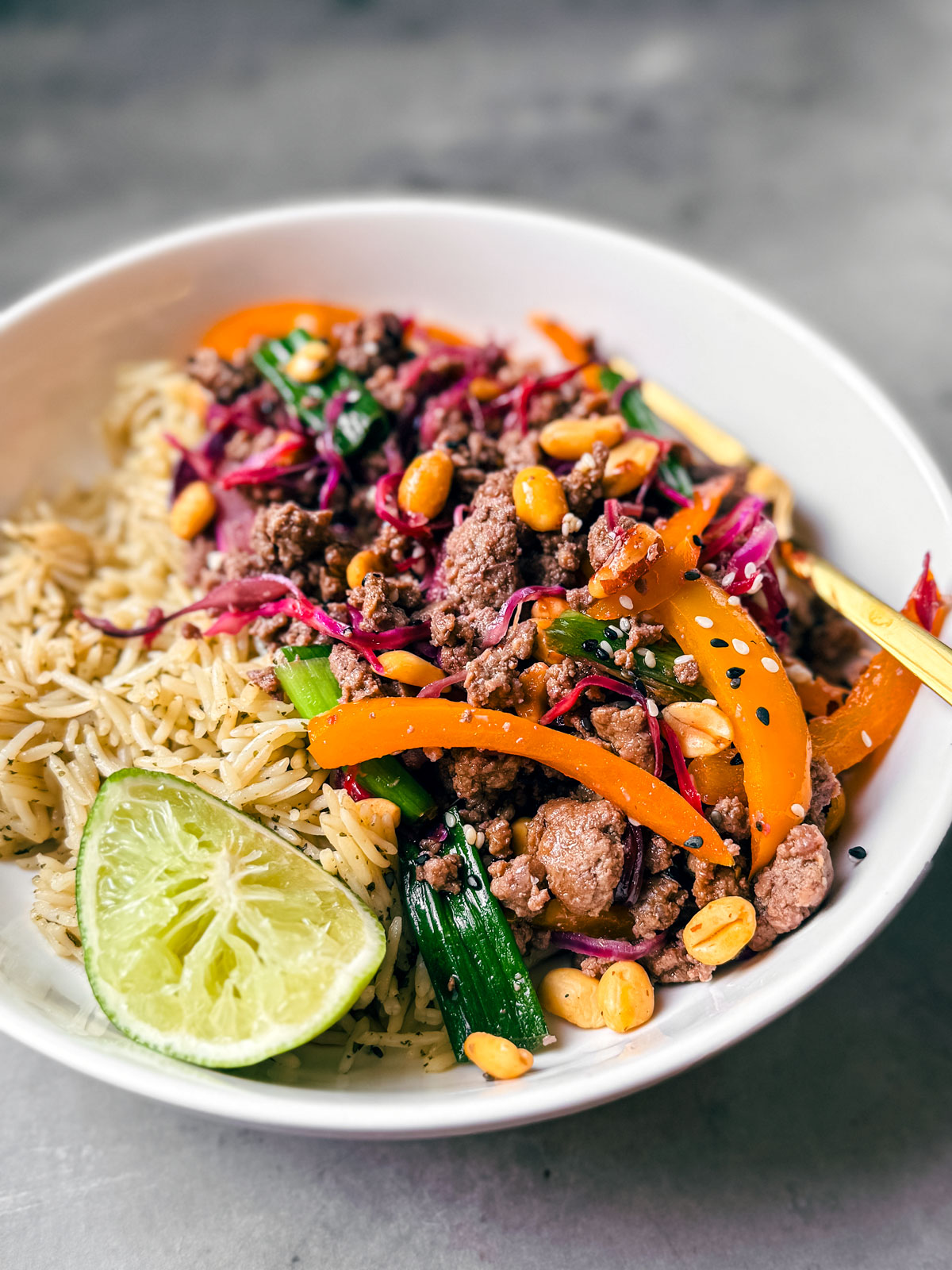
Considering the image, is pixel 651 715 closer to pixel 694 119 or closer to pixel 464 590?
pixel 464 590

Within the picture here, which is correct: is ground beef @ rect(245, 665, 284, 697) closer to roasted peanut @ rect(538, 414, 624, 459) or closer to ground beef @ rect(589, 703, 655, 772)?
ground beef @ rect(589, 703, 655, 772)

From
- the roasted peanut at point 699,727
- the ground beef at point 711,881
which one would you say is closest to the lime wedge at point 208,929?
the ground beef at point 711,881

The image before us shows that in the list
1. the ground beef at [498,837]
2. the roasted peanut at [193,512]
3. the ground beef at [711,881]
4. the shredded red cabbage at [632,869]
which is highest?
the ground beef at [711,881]

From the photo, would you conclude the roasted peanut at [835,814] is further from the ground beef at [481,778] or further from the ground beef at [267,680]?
the ground beef at [267,680]

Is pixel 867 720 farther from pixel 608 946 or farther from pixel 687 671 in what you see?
pixel 608 946

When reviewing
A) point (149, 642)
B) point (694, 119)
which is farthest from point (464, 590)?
point (694, 119)

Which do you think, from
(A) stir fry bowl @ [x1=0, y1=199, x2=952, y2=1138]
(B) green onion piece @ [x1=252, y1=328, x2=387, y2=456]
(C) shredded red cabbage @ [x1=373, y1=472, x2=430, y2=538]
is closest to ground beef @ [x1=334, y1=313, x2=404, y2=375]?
(B) green onion piece @ [x1=252, y1=328, x2=387, y2=456]
